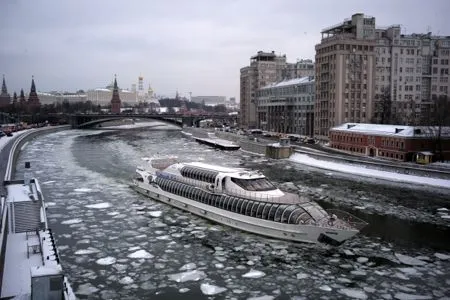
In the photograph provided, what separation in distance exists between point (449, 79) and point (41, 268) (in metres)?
114

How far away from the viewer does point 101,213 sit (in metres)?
34.9

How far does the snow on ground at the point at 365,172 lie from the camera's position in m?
49.5

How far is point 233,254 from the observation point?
2577cm

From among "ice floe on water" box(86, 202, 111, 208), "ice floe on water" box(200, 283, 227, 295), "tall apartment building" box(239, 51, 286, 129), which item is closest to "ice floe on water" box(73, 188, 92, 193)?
"ice floe on water" box(86, 202, 111, 208)

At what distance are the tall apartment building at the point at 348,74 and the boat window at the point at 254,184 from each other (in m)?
61.7

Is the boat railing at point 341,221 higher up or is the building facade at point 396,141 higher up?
the building facade at point 396,141

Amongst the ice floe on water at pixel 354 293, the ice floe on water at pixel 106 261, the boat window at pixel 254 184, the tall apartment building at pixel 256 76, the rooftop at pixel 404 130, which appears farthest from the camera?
the tall apartment building at pixel 256 76

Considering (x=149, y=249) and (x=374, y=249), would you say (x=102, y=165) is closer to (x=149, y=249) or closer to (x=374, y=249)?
(x=149, y=249)

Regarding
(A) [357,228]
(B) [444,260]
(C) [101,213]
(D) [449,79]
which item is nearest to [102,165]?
(C) [101,213]

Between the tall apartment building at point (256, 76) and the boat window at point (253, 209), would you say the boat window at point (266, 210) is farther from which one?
the tall apartment building at point (256, 76)

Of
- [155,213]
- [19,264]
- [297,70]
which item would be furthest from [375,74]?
[19,264]

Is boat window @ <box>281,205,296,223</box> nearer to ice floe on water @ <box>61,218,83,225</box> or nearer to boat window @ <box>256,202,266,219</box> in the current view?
boat window @ <box>256,202,266,219</box>

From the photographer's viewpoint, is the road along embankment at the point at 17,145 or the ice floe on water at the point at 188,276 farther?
the road along embankment at the point at 17,145

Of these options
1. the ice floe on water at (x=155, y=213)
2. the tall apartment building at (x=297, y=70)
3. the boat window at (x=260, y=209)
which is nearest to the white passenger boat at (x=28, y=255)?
the ice floe on water at (x=155, y=213)
